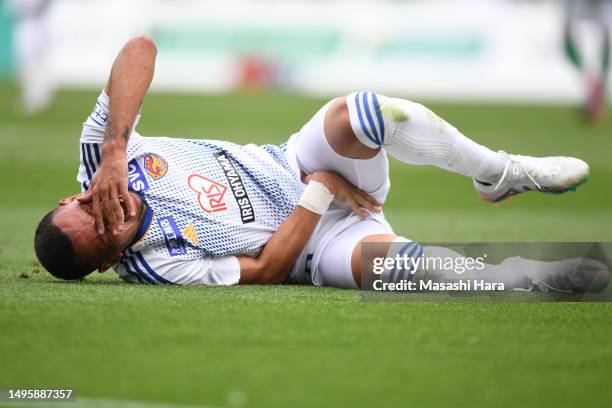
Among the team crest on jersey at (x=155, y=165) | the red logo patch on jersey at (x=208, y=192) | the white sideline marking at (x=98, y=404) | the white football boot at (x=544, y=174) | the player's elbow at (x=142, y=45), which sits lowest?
the white sideline marking at (x=98, y=404)

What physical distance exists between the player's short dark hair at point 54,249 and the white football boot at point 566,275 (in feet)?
6.01

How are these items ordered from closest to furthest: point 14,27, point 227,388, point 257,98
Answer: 1. point 227,388
2. point 257,98
3. point 14,27

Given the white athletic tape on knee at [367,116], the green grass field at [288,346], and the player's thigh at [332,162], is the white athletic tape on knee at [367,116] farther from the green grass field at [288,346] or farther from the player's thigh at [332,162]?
the green grass field at [288,346]

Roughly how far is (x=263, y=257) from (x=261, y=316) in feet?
2.61

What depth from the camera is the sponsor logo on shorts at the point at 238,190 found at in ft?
16.5

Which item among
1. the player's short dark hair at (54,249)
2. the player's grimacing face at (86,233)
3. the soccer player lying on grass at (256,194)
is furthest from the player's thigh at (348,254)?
the player's short dark hair at (54,249)

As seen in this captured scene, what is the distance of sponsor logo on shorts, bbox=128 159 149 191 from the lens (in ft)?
15.8

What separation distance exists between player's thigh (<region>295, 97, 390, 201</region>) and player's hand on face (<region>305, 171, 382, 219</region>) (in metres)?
0.02

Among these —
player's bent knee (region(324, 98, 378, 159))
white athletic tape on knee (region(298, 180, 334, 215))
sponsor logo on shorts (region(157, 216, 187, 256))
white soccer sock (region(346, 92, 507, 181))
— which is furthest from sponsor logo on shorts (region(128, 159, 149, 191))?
white soccer sock (region(346, 92, 507, 181))

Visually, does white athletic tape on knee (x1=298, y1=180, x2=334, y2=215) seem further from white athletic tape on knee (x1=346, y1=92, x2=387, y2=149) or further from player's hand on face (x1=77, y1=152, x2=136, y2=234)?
player's hand on face (x1=77, y1=152, x2=136, y2=234)

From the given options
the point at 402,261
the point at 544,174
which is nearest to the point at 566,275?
the point at 544,174

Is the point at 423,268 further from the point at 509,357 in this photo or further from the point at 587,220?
the point at 587,220

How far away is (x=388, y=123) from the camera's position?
15.7 ft

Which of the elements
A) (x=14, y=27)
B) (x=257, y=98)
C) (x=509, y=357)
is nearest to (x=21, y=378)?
(x=509, y=357)
